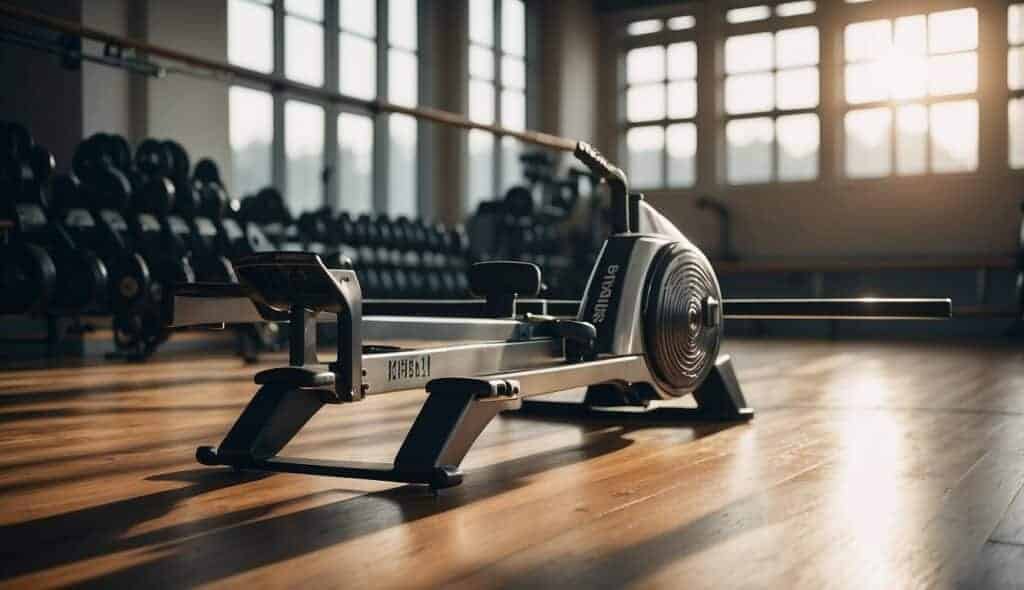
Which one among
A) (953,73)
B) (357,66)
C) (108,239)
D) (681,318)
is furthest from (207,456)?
(953,73)

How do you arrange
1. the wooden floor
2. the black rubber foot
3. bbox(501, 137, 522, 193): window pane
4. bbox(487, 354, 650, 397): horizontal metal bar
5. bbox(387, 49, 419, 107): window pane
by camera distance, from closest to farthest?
the wooden floor → the black rubber foot → bbox(487, 354, 650, 397): horizontal metal bar → bbox(387, 49, 419, 107): window pane → bbox(501, 137, 522, 193): window pane

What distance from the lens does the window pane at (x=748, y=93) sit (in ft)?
32.9

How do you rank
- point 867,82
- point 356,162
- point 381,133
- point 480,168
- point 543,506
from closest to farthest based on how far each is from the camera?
1. point 543,506
2. point 356,162
3. point 381,133
4. point 867,82
5. point 480,168

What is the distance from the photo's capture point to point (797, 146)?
9.94m

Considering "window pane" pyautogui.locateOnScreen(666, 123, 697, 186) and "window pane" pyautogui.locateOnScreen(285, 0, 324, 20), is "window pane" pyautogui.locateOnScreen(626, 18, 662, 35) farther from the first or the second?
"window pane" pyautogui.locateOnScreen(285, 0, 324, 20)

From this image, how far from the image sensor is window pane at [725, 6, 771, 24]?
10.0m

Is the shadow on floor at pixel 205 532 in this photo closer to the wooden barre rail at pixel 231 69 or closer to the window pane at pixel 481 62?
the wooden barre rail at pixel 231 69

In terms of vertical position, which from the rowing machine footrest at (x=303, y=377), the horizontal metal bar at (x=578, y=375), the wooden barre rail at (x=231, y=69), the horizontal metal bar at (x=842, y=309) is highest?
the wooden barre rail at (x=231, y=69)

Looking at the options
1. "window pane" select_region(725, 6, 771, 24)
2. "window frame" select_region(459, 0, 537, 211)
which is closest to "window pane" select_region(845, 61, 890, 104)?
"window pane" select_region(725, 6, 771, 24)

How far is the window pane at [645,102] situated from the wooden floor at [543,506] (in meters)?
7.71

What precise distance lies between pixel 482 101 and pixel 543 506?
8.44 m

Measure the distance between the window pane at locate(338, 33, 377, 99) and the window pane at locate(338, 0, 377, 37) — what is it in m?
0.07

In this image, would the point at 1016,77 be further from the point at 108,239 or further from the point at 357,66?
the point at 108,239

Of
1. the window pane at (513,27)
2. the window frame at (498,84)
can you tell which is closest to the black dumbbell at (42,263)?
the window frame at (498,84)
